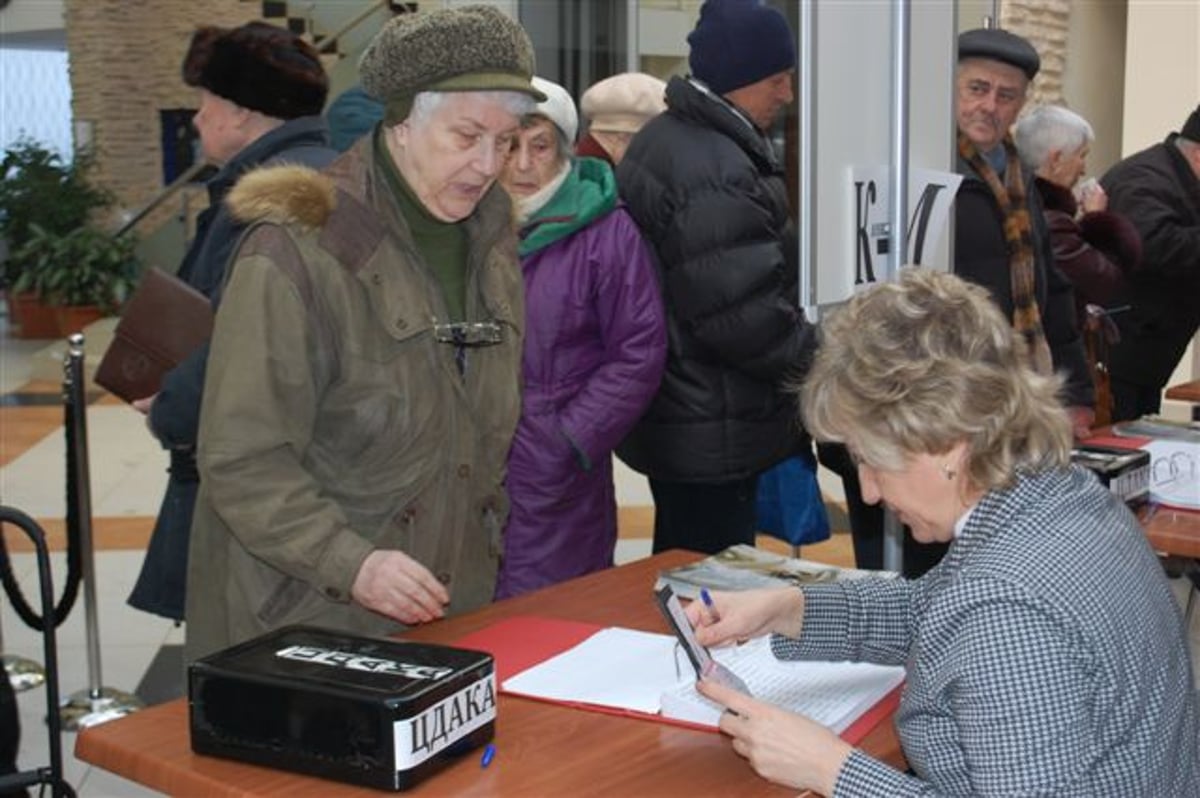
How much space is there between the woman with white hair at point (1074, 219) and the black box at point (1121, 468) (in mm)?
1432

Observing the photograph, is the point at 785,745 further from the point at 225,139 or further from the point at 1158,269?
the point at 1158,269

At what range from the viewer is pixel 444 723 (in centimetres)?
162

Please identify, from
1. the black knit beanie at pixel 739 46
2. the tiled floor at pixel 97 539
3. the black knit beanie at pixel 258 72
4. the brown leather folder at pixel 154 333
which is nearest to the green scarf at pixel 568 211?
the black knit beanie at pixel 739 46

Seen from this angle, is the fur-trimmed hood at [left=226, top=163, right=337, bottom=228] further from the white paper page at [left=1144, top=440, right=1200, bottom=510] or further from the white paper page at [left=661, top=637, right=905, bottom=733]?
the white paper page at [left=1144, top=440, right=1200, bottom=510]

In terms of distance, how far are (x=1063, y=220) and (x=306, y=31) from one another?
795 centimetres

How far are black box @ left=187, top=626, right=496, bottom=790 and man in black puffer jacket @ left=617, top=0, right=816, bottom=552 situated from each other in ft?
5.39

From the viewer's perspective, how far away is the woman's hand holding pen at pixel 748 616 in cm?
195

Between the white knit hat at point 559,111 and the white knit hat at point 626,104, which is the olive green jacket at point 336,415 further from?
the white knit hat at point 626,104

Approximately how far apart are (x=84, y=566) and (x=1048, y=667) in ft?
10.3

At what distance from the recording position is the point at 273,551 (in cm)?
206

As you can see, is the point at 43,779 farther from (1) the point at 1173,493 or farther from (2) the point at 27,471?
(2) the point at 27,471

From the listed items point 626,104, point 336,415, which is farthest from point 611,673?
point 626,104

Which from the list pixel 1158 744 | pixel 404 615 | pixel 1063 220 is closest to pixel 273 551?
pixel 404 615

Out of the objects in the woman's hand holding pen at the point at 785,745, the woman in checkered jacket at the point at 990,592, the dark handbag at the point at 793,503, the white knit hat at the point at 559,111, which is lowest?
the dark handbag at the point at 793,503
